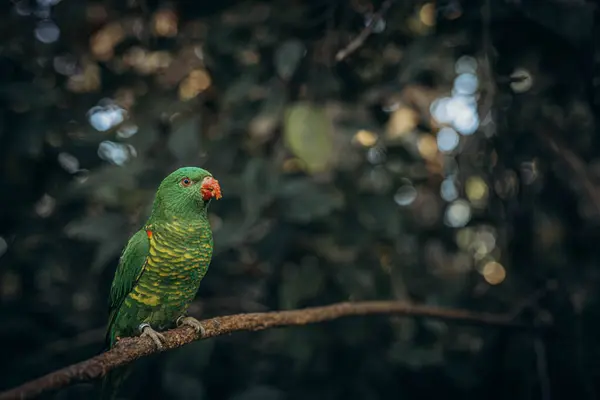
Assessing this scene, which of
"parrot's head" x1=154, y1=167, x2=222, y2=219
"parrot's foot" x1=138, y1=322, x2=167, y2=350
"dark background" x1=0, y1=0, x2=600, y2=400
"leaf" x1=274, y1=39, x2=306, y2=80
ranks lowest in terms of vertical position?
"dark background" x1=0, y1=0, x2=600, y2=400

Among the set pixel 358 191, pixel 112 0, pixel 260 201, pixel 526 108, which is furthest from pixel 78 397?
pixel 526 108

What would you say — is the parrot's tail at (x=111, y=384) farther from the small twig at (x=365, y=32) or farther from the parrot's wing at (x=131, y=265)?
the small twig at (x=365, y=32)

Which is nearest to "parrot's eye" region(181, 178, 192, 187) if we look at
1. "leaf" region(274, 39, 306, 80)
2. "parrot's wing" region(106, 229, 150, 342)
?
"parrot's wing" region(106, 229, 150, 342)

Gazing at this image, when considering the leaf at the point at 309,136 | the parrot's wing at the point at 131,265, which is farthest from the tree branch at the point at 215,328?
the leaf at the point at 309,136

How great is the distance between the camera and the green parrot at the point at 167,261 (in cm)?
164

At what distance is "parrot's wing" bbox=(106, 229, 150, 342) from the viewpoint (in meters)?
1.78

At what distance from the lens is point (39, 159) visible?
2.73 m

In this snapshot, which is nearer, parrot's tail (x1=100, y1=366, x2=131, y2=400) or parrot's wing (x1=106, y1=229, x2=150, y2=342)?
parrot's wing (x1=106, y1=229, x2=150, y2=342)

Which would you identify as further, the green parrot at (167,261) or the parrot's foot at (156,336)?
the green parrot at (167,261)

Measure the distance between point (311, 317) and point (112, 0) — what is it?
1847mm

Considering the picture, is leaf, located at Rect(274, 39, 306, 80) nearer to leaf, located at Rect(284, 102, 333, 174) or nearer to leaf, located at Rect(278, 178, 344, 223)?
leaf, located at Rect(284, 102, 333, 174)

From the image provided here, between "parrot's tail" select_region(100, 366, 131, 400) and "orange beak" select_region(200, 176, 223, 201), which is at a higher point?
"orange beak" select_region(200, 176, 223, 201)

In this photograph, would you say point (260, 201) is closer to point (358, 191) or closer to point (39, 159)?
point (358, 191)

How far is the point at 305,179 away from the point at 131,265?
1.03 m
